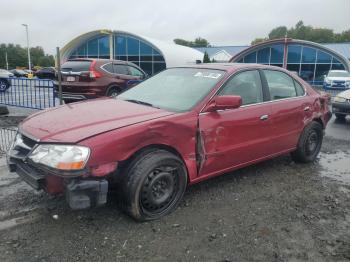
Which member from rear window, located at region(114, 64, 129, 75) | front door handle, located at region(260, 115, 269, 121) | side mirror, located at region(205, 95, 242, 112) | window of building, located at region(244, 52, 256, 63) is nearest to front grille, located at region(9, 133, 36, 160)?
side mirror, located at region(205, 95, 242, 112)

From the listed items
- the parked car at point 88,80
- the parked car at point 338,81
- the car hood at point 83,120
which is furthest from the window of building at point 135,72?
the parked car at point 338,81

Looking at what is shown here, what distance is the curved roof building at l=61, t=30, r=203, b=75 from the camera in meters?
34.8

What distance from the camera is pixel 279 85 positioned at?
499 cm

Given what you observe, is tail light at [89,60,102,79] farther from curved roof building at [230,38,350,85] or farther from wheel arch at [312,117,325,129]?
curved roof building at [230,38,350,85]

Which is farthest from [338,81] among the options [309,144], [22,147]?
[22,147]

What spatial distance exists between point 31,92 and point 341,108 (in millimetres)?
9976

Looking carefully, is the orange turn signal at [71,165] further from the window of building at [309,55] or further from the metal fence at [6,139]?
the window of building at [309,55]

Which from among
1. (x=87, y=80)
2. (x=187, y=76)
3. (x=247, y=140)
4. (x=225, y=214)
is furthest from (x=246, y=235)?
(x=87, y=80)

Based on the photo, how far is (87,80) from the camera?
986 centimetres

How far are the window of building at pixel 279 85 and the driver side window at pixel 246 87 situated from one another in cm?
24

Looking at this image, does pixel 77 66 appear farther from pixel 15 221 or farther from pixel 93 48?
pixel 93 48

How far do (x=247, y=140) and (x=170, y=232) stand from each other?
164cm

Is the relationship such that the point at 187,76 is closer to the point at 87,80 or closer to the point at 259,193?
the point at 259,193

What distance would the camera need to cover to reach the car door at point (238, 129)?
12.7 feet
